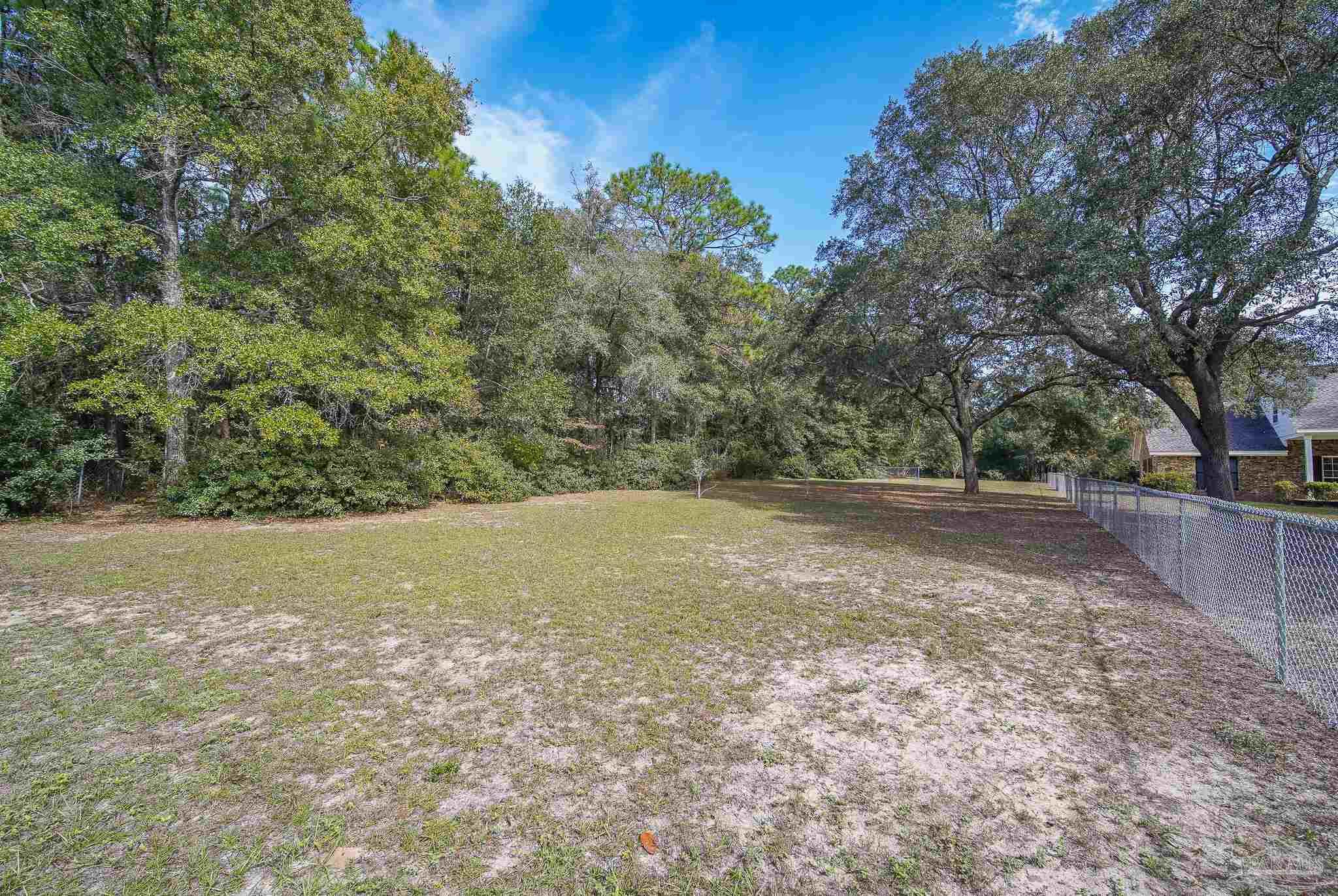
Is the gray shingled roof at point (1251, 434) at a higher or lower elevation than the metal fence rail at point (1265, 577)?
higher

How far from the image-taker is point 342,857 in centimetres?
185

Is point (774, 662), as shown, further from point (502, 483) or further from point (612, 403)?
point (612, 403)

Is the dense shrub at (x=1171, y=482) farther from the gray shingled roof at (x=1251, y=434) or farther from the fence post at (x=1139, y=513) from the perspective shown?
the fence post at (x=1139, y=513)

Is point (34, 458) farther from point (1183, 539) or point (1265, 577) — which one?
point (1183, 539)

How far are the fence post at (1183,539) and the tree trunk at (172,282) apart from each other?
555 inches

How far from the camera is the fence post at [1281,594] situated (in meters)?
3.21

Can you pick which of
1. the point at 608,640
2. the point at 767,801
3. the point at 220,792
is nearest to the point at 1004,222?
the point at 608,640

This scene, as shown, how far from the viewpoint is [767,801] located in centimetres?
217

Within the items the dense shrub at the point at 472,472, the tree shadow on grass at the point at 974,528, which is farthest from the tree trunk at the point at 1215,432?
the dense shrub at the point at 472,472

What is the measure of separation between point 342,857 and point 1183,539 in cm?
706

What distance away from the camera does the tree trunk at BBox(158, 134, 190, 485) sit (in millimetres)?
9430

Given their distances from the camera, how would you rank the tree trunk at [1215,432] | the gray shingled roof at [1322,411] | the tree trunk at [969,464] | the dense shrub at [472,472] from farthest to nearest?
the tree trunk at [969,464] < the gray shingled roof at [1322,411] < the dense shrub at [472,472] < the tree trunk at [1215,432]

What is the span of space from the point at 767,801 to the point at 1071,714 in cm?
191

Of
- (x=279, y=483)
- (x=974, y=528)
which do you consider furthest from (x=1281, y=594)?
(x=279, y=483)
